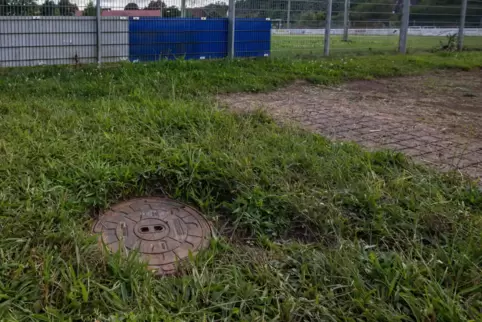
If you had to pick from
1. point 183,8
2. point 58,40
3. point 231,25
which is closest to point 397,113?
point 231,25

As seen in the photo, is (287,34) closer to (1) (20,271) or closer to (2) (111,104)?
(2) (111,104)

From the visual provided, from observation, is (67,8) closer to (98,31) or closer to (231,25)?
(98,31)

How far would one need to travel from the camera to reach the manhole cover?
8.10 ft

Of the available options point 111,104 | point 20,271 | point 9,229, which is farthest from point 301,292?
point 111,104

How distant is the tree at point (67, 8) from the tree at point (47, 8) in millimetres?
133

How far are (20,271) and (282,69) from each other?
6.61 metres

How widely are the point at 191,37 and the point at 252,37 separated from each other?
1354 mm

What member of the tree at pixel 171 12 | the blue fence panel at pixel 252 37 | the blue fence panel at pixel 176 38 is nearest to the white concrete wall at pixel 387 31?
the blue fence panel at pixel 252 37

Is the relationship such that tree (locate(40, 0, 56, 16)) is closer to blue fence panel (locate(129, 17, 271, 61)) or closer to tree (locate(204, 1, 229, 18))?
blue fence panel (locate(129, 17, 271, 61))

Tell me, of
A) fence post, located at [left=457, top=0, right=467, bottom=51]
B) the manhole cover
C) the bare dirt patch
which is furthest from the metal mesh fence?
the manhole cover

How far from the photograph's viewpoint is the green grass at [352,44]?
10276 millimetres

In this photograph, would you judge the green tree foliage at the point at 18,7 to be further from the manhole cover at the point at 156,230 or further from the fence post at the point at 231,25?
the manhole cover at the point at 156,230

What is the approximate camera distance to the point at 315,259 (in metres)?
2.37

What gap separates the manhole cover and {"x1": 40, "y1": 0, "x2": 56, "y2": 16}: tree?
4.86 meters
